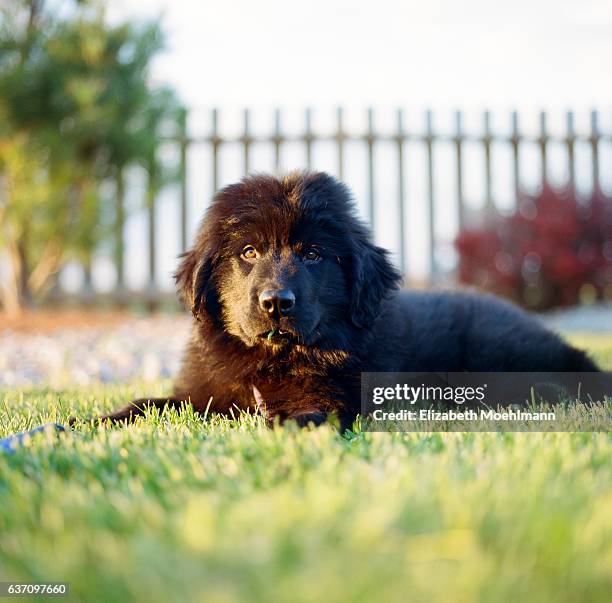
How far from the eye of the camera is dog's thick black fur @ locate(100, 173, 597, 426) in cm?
247

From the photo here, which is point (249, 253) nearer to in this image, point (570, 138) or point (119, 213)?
point (119, 213)

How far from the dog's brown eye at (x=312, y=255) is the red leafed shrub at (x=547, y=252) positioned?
28.3ft

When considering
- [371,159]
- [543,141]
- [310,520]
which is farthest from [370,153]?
[310,520]

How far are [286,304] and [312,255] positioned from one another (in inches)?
15.3

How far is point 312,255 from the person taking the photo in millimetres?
2693

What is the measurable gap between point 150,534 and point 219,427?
104 cm

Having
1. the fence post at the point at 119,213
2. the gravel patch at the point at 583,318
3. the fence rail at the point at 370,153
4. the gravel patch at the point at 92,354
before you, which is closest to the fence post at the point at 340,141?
the fence rail at the point at 370,153

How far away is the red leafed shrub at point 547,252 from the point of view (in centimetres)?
1073

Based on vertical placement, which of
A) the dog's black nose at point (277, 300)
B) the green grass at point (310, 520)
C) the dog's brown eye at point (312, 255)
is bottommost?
the green grass at point (310, 520)

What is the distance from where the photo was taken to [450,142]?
1191cm

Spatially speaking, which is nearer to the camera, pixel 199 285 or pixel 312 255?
pixel 312 255

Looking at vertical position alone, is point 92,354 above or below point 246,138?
below

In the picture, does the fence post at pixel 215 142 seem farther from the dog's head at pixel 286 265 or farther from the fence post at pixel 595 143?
the dog's head at pixel 286 265

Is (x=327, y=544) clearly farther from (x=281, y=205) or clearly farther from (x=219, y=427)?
(x=281, y=205)
